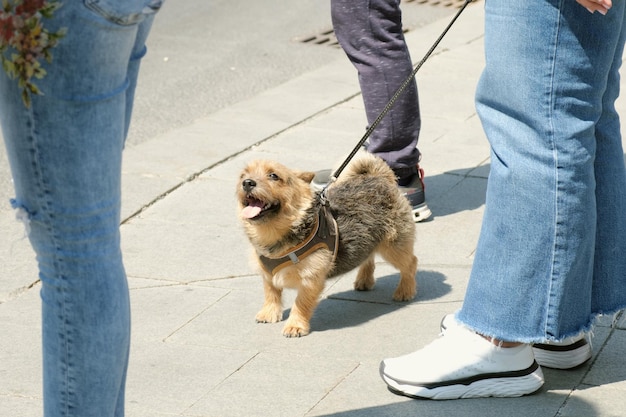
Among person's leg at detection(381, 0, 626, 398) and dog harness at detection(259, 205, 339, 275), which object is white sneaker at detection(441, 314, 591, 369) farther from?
dog harness at detection(259, 205, 339, 275)

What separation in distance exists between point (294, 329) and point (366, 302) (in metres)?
0.45

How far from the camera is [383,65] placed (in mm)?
4852

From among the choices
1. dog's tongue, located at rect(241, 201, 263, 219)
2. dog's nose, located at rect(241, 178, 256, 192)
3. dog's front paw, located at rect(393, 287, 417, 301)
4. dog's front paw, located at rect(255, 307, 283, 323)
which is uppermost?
dog's nose, located at rect(241, 178, 256, 192)

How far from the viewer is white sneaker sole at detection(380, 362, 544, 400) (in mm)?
3188

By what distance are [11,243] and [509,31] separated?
271 cm

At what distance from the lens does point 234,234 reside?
4816 mm

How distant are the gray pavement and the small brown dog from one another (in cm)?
13

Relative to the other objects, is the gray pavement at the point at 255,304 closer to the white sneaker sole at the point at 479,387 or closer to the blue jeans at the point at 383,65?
the white sneaker sole at the point at 479,387

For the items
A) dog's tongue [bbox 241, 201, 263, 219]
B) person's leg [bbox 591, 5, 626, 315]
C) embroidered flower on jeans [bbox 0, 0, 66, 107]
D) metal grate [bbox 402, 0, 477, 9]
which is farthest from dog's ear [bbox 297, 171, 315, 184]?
metal grate [bbox 402, 0, 477, 9]

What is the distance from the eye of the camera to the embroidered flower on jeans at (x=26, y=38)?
2.01m

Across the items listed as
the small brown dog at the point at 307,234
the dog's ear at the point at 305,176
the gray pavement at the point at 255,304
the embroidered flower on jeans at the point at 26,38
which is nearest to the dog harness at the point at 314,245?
the small brown dog at the point at 307,234

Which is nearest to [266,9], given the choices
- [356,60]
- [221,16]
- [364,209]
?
[221,16]

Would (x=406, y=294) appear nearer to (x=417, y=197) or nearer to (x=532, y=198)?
(x=417, y=197)

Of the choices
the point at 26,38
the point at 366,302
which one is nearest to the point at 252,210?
→ the point at 366,302
